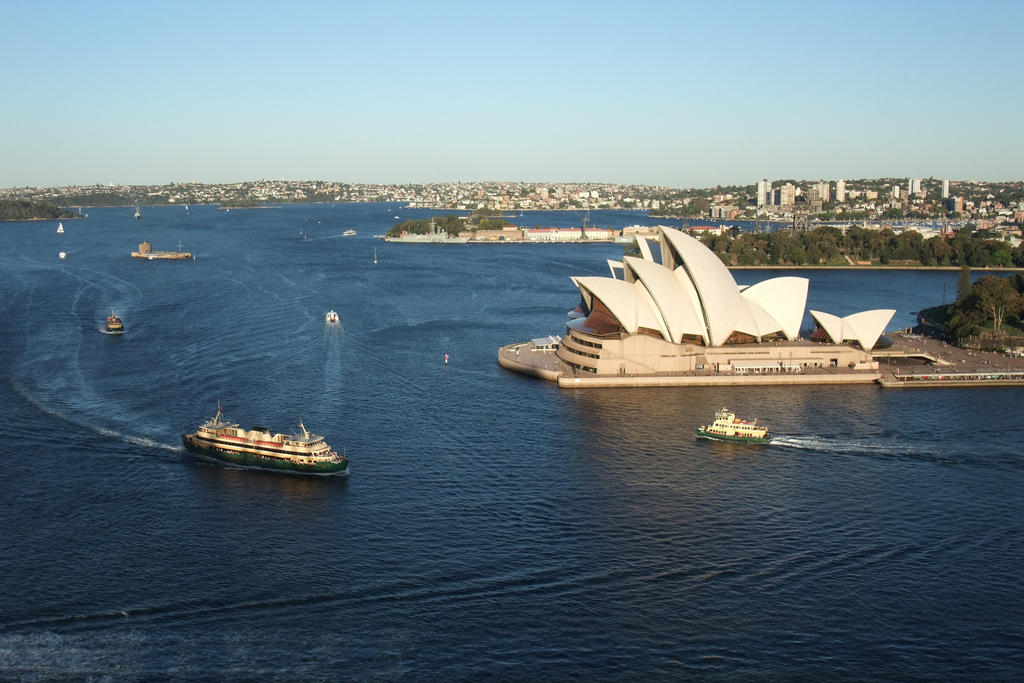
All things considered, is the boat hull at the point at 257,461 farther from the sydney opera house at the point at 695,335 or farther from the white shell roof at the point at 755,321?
the white shell roof at the point at 755,321

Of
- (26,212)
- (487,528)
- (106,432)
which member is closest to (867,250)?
(487,528)

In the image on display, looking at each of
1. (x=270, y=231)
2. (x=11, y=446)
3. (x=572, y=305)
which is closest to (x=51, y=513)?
(x=11, y=446)

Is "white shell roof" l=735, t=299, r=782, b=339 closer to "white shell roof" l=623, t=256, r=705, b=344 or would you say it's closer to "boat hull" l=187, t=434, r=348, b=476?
"white shell roof" l=623, t=256, r=705, b=344

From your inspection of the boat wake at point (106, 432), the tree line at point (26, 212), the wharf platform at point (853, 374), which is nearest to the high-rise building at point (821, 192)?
the tree line at point (26, 212)

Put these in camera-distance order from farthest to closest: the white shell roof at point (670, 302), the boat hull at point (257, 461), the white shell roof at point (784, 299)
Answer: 1. the white shell roof at point (784, 299)
2. the white shell roof at point (670, 302)
3. the boat hull at point (257, 461)

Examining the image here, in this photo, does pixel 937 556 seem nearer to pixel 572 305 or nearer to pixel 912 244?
pixel 572 305

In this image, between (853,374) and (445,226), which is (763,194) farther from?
(853,374)

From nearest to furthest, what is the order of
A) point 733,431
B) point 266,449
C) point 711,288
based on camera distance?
point 266,449 → point 733,431 → point 711,288
